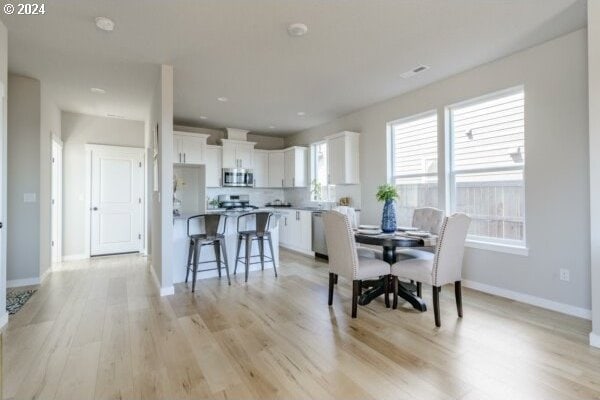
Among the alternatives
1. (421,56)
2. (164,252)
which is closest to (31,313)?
(164,252)

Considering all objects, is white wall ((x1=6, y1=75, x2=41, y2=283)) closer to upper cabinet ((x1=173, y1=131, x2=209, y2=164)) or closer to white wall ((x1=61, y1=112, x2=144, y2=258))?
white wall ((x1=61, y1=112, x2=144, y2=258))

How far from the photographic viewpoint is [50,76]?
3746 mm

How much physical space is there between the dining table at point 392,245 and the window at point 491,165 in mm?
1173

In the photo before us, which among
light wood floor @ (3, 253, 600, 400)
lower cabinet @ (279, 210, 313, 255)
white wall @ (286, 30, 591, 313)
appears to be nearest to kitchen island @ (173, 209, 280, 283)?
light wood floor @ (3, 253, 600, 400)

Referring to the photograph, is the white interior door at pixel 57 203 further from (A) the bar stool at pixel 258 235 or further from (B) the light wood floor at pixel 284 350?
(A) the bar stool at pixel 258 235

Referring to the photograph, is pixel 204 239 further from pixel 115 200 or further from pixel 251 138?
pixel 251 138

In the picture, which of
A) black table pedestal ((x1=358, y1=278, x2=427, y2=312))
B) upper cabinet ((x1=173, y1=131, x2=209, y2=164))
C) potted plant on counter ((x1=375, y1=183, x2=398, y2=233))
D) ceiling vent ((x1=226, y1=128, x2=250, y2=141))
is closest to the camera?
black table pedestal ((x1=358, y1=278, x2=427, y2=312))

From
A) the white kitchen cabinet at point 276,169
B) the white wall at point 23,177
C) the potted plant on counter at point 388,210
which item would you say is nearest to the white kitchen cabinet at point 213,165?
the white kitchen cabinet at point 276,169

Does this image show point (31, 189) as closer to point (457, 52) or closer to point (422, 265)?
point (422, 265)

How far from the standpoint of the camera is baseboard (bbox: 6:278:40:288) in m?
3.76

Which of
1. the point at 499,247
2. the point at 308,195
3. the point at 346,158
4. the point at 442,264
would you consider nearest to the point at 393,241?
the point at 442,264

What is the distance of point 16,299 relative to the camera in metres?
3.28

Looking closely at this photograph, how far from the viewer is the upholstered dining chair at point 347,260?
2771 mm

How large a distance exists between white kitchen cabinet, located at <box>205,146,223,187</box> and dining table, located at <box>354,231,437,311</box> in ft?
13.6
